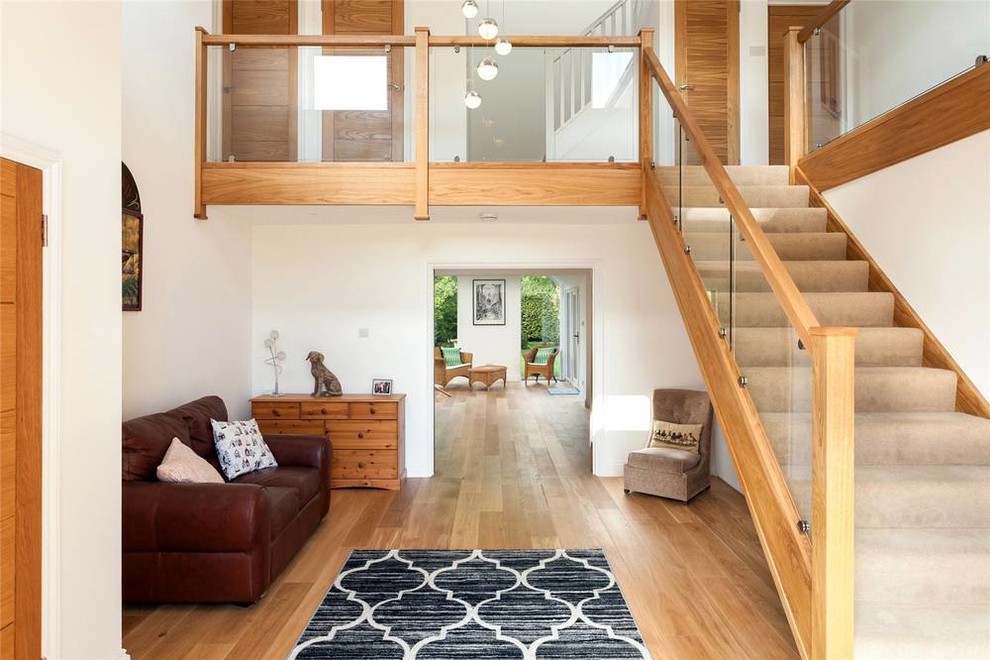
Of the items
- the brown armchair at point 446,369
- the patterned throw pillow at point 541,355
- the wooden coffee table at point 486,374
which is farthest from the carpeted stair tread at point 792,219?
the patterned throw pillow at point 541,355

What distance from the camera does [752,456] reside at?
2.58 m

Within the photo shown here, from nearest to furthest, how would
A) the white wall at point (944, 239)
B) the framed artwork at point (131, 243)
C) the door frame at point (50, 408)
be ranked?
the door frame at point (50, 408), the white wall at point (944, 239), the framed artwork at point (131, 243)

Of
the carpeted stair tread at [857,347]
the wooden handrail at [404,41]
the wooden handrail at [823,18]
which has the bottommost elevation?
the carpeted stair tread at [857,347]

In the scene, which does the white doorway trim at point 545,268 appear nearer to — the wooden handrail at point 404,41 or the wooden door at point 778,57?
the wooden handrail at point 404,41

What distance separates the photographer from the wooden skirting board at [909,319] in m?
2.96

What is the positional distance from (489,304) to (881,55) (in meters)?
10.4

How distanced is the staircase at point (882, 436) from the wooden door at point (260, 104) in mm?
2935

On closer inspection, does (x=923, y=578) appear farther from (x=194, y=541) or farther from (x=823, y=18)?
(x=823, y=18)

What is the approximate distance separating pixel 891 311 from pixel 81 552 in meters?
4.27

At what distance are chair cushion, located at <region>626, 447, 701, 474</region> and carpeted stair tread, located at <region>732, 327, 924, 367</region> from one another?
5.78 ft

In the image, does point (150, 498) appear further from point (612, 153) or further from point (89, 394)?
point (612, 153)

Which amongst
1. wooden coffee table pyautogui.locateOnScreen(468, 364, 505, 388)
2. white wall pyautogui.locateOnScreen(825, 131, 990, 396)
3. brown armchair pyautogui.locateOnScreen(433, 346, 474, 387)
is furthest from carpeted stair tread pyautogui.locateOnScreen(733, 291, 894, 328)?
wooden coffee table pyautogui.locateOnScreen(468, 364, 505, 388)

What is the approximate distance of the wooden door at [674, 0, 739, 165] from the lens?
574 centimetres

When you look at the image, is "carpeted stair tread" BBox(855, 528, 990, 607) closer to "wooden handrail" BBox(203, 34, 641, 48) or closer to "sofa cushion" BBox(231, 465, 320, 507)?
"sofa cushion" BBox(231, 465, 320, 507)
